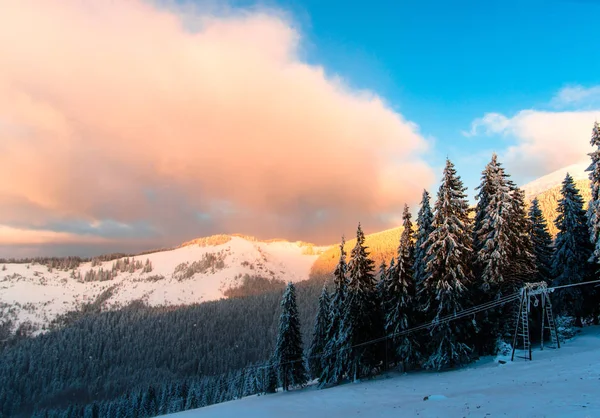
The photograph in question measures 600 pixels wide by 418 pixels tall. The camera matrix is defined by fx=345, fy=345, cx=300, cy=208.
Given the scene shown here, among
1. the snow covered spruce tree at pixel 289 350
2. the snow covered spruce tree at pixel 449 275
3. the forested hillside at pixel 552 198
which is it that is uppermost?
the forested hillside at pixel 552 198

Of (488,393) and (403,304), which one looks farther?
(403,304)

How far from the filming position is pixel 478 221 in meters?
39.3

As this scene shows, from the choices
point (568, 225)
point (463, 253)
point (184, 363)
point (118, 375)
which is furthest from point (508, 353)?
point (118, 375)

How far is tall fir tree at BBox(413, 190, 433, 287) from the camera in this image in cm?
3897

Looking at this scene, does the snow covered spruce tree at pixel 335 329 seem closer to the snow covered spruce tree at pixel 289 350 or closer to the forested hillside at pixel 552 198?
the snow covered spruce tree at pixel 289 350

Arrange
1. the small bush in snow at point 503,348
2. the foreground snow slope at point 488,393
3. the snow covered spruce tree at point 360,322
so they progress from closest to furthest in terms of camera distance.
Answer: the foreground snow slope at point 488,393 → the small bush in snow at point 503,348 → the snow covered spruce tree at point 360,322

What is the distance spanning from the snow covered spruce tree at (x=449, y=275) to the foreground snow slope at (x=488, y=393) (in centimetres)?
194

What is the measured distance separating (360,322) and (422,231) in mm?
13324

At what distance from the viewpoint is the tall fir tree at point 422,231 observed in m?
39.0

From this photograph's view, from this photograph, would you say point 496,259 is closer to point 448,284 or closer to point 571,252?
point 448,284

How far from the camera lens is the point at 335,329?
45.5 metres

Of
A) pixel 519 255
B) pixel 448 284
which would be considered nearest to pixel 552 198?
pixel 519 255

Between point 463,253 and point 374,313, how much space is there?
1416 centimetres

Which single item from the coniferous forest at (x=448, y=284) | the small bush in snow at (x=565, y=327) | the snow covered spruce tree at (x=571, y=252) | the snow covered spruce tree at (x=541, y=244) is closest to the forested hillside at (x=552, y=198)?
the snow covered spruce tree at (x=541, y=244)
